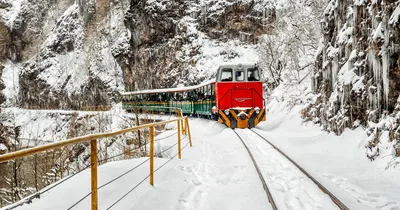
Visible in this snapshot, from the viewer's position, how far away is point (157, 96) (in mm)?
34625

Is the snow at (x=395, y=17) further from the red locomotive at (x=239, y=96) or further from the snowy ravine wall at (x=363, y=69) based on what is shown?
the red locomotive at (x=239, y=96)

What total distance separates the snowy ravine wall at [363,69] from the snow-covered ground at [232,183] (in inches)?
29.6

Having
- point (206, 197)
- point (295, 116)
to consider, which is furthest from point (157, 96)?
point (206, 197)

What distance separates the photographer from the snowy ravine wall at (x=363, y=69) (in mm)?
8336

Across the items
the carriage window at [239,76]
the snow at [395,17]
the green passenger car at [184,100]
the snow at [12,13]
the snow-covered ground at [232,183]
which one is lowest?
the snow-covered ground at [232,183]

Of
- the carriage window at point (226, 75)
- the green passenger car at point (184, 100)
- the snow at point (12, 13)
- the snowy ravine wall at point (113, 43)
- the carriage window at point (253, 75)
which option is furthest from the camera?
the snow at point (12, 13)

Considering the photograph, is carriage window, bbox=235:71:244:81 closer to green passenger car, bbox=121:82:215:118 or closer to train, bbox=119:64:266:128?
train, bbox=119:64:266:128

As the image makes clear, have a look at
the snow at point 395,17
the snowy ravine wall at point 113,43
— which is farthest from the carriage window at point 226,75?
the snowy ravine wall at point 113,43

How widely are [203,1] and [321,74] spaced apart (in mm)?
42208

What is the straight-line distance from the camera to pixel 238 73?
60.5 ft

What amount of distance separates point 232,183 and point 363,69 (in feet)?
20.6

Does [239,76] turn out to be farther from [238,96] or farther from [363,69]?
[363,69]

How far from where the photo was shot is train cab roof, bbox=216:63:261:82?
18312 mm

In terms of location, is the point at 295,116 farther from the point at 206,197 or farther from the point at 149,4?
the point at 149,4
